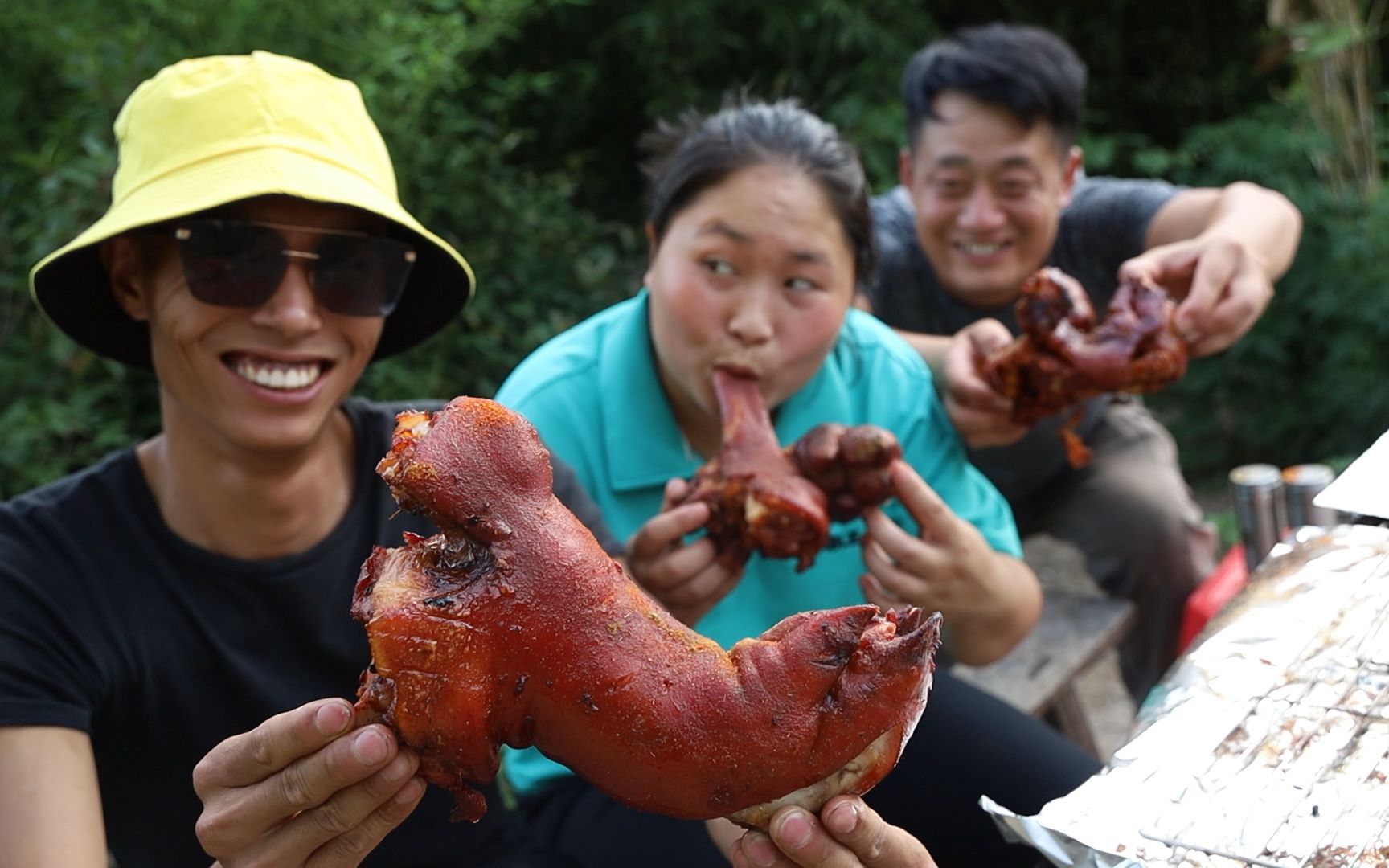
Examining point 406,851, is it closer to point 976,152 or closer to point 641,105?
point 976,152

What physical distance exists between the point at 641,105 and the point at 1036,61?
324cm

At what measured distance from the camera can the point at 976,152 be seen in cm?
351

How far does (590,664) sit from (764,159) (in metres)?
1.36

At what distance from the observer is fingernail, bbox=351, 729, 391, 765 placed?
1.26 metres

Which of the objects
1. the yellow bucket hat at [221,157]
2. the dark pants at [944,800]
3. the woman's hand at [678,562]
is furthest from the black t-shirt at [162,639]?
the woman's hand at [678,562]

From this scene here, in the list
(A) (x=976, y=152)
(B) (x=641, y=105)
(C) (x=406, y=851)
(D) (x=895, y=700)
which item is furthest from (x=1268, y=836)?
(B) (x=641, y=105)

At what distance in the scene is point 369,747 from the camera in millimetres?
1261

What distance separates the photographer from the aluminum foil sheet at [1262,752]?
133cm

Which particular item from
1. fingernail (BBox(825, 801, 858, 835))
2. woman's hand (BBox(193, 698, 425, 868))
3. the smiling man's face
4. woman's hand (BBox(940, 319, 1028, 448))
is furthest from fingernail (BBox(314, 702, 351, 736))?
the smiling man's face

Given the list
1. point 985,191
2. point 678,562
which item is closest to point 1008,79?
point 985,191

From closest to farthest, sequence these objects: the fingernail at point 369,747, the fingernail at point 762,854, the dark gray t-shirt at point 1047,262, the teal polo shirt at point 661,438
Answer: the fingernail at point 369,747
the fingernail at point 762,854
the teal polo shirt at point 661,438
the dark gray t-shirt at point 1047,262

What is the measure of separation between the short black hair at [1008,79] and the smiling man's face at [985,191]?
0.03 metres

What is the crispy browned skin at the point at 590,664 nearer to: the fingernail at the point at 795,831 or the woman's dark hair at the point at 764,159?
the fingernail at the point at 795,831

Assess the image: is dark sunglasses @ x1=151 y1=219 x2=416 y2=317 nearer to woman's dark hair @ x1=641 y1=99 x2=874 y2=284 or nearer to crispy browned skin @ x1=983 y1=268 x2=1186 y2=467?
woman's dark hair @ x1=641 y1=99 x2=874 y2=284
